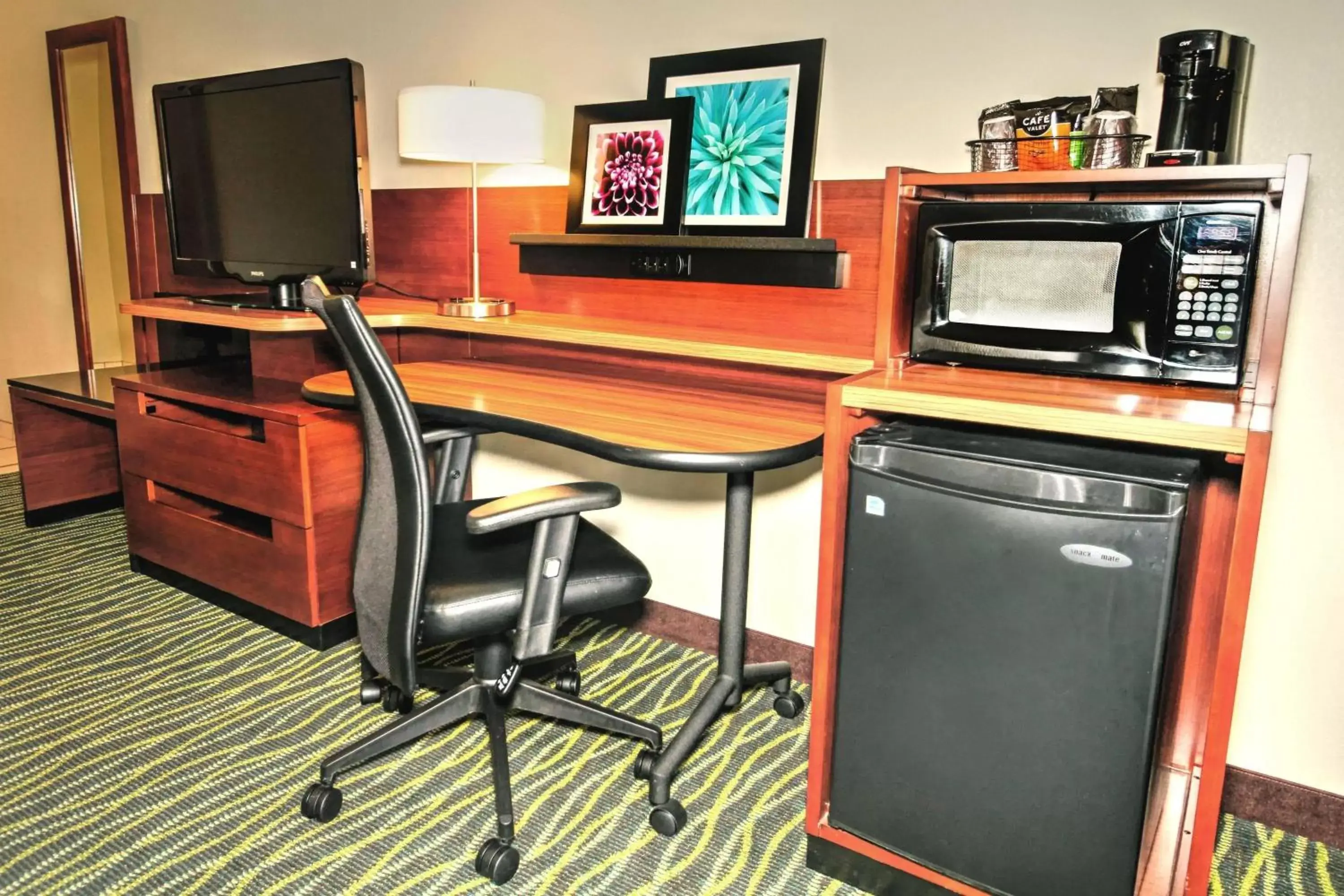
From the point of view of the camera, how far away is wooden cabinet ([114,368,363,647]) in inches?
94.6

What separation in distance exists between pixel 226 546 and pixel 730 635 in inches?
58.5

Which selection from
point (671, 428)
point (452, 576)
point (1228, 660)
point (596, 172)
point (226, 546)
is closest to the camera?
point (1228, 660)

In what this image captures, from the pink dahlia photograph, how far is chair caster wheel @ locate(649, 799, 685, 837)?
135cm

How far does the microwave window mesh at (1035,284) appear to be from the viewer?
1514 millimetres

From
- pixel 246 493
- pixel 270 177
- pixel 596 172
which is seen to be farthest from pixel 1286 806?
pixel 270 177

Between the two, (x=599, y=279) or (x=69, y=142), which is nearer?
(x=599, y=279)

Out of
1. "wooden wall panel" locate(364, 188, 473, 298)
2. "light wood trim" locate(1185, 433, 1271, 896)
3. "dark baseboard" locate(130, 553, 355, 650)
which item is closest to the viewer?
"light wood trim" locate(1185, 433, 1271, 896)

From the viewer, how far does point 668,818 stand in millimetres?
1745

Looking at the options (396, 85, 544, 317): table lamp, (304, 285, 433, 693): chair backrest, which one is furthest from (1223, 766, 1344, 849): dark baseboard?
(396, 85, 544, 317): table lamp

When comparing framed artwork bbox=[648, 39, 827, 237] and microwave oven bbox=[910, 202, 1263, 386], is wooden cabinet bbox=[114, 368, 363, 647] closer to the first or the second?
framed artwork bbox=[648, 39, 827, 237]

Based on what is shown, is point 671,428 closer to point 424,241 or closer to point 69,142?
point 424,241

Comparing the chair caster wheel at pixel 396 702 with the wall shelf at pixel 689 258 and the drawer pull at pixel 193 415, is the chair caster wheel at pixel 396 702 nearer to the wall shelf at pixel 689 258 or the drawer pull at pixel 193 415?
the drawer pull at pixel 193 415

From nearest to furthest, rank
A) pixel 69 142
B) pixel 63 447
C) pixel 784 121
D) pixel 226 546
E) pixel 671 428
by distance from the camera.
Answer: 1. pixel 671 428
2. pixel 784 121
3. pixel 226 546
4. pixel 63 447
5. pixel 69 142

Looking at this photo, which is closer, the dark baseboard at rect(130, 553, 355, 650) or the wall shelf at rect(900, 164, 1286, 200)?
the wall shelf at rect(900, 164, 1286, 200)
